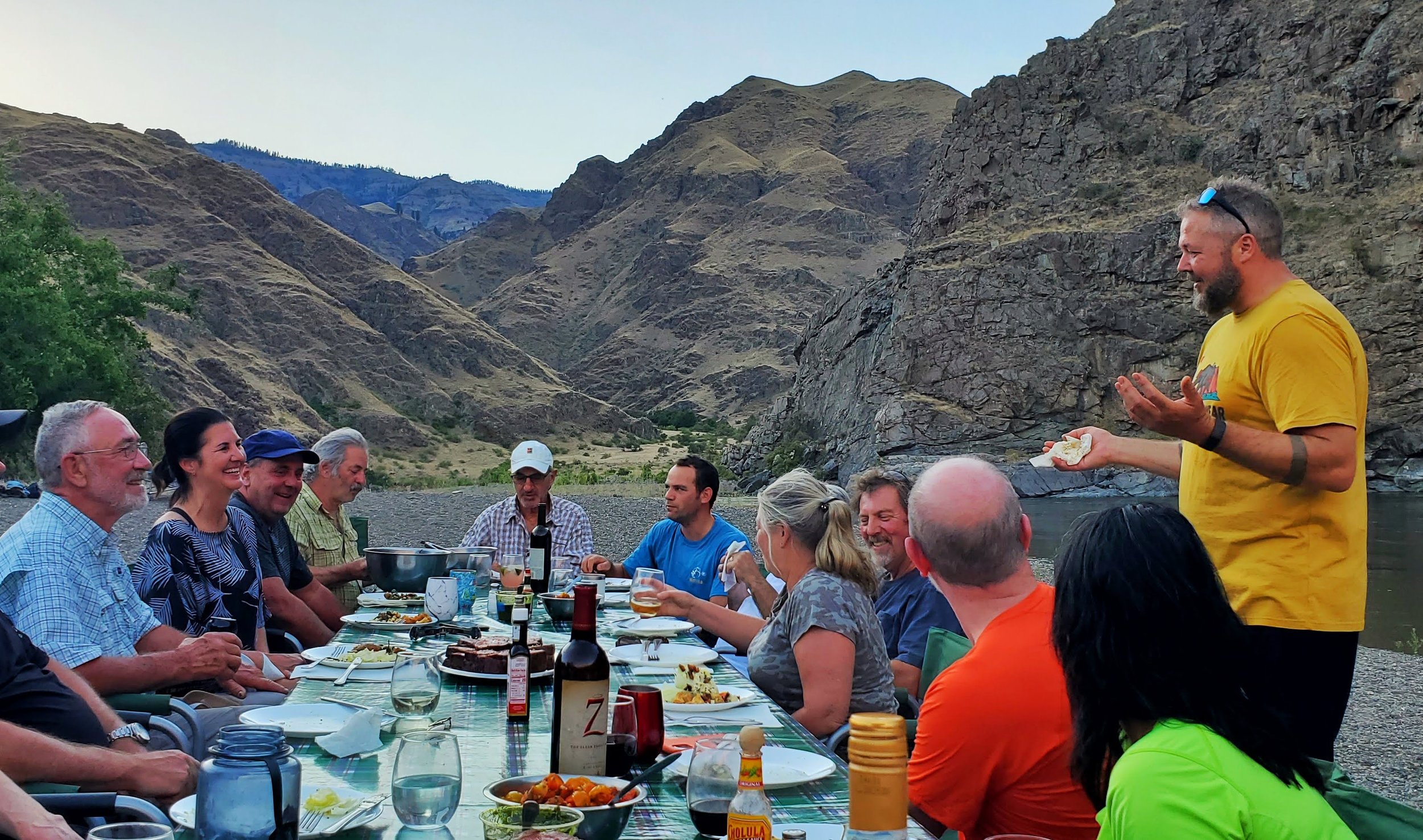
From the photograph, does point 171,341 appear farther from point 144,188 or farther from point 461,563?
point 461,563

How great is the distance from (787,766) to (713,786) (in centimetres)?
52

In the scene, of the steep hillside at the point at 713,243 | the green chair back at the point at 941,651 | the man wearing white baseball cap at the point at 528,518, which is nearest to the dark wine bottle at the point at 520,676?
the green chair back at the point at 941,651

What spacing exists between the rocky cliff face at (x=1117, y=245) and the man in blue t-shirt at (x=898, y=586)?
1481 inches

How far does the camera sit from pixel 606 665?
8.02 feet

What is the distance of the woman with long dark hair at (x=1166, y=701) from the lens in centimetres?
168

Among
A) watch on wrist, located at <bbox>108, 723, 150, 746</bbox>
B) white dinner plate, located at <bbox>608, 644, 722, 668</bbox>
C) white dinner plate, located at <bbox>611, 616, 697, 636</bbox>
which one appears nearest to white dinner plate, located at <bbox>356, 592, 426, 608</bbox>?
white dinner plate, located at <bbox>611, 616, 697, 636</bbox>

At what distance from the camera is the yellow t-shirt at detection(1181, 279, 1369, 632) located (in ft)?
10.4

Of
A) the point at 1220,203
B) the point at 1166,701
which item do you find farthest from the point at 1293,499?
the point at 1166,701

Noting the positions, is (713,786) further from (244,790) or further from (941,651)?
(941,651)

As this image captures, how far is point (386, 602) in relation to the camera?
5.33 m

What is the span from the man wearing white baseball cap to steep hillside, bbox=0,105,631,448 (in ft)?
160

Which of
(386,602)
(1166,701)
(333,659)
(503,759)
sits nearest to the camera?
(1166,701)

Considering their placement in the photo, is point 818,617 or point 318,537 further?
point 318,537

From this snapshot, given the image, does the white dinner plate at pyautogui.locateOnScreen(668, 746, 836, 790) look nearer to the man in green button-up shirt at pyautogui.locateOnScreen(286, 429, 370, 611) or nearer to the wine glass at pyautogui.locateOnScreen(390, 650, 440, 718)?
the wine glass at pyautogui.locateOnScreen(390, 650, 440, 718)
